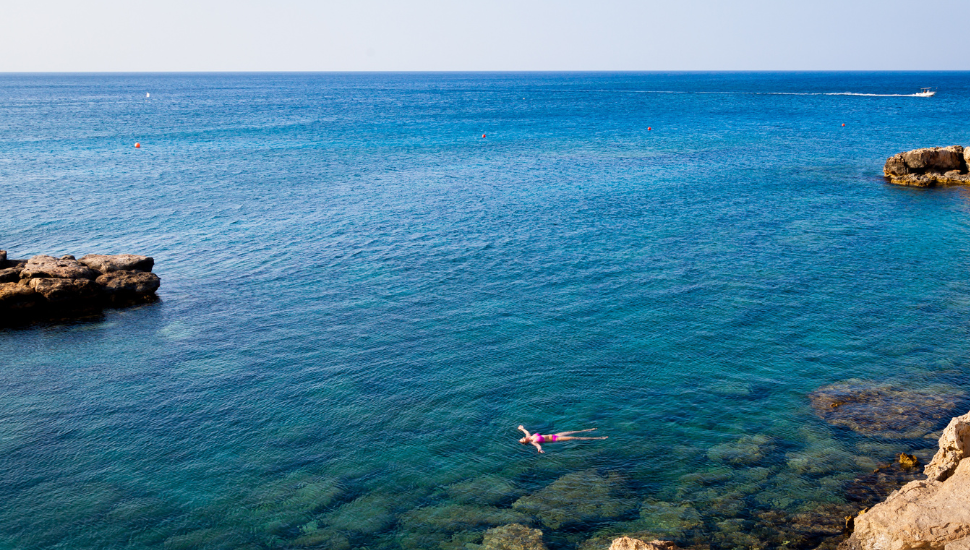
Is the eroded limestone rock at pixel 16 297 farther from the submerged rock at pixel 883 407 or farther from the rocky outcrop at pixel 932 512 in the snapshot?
the rocky outcrop at pixel 932 512

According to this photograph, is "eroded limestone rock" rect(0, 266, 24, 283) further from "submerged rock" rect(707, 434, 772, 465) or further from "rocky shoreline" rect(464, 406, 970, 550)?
"submerged rock" rect(707, 434, 772, 465)

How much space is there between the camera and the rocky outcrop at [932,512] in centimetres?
1595

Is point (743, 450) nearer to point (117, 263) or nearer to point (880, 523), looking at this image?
point (880, 523)

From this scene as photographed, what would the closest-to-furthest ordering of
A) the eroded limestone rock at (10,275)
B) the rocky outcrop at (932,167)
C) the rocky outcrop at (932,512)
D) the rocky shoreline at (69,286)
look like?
the rocky outcrop at (932,512), the rocky shoreline at (69,286), the eroded limestone rock at (10,275), the rocky outcrop at (932,167)

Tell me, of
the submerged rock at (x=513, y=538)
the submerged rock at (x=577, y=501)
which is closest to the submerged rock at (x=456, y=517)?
the submerged rock at (x=513, y=538)

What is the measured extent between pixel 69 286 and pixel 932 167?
71957 millimetres

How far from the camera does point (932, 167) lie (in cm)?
6544

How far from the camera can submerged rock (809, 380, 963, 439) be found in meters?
24.4

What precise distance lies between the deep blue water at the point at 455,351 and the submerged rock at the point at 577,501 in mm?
127

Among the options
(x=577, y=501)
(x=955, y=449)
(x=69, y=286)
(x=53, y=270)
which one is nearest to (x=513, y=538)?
(x=577, y=501)

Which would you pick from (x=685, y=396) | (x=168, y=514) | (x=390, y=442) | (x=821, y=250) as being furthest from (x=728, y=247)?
(x=168, y=514)

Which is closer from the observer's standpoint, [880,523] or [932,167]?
[880,523]

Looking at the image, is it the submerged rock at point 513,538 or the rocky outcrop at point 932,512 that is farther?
the submerged rock at point 513,538

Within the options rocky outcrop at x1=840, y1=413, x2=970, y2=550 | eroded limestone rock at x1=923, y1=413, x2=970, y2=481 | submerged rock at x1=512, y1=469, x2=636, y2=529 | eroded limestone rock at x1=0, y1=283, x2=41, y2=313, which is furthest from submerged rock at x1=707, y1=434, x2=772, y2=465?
eroded limestone rock at x1=0, y1=283, x2=41, y2=313
